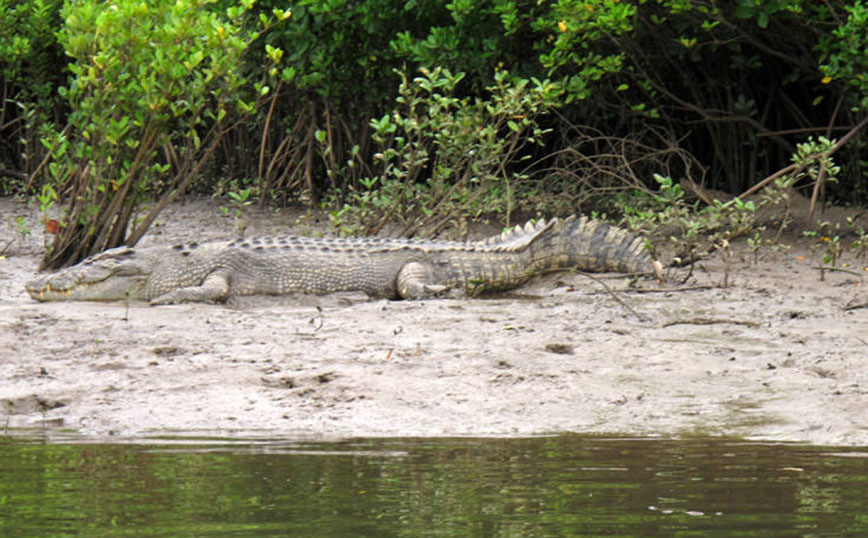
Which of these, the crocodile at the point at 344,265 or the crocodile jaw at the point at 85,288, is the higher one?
the crocodile at the point at 344,265

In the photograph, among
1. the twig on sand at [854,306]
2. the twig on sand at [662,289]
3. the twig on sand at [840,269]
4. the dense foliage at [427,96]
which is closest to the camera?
the twig on sand at [854,306]

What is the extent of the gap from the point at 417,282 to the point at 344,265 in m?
0.51

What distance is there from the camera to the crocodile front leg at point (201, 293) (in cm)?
758

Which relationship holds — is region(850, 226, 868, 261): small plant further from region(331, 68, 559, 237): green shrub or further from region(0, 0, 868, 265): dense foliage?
region(331, 68, 559, 237): green shrub

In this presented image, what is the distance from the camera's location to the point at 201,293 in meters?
7.64

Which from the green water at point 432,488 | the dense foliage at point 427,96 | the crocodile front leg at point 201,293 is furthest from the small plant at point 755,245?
the green water at point 432,488

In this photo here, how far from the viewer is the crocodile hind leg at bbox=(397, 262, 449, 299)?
7.85 meters

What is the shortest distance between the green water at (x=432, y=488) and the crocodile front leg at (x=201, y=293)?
11.1ft

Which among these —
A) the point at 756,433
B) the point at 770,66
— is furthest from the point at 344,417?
the point at 770,66

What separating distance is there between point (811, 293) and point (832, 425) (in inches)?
130

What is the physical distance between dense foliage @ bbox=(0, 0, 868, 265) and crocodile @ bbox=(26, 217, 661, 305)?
809 millimetres

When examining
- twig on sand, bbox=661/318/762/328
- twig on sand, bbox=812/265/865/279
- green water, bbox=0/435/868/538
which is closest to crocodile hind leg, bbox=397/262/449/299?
twig on sand, bbox=661/318/762/328

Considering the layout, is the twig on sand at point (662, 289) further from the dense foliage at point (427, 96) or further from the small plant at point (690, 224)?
the dense foliage at point (427, 96)

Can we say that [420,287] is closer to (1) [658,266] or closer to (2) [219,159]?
(1) [658,266]
